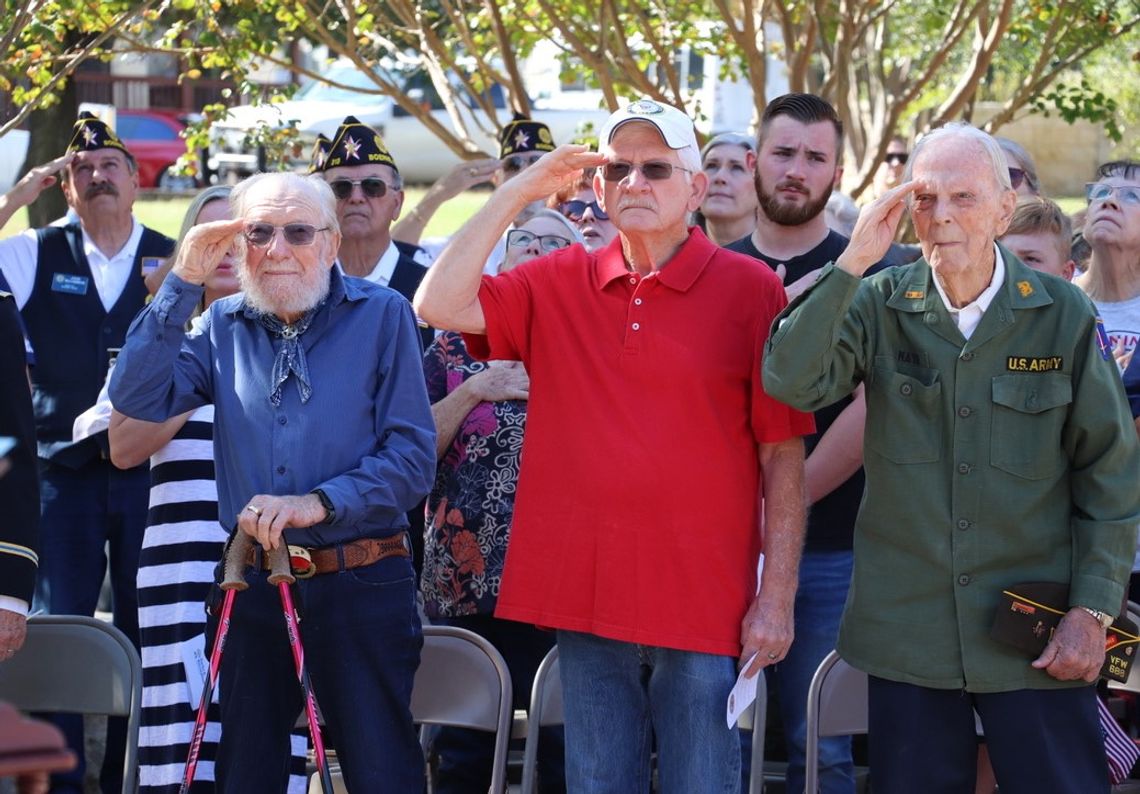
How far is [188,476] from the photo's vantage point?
445cm

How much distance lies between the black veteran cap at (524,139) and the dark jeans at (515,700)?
105 inches

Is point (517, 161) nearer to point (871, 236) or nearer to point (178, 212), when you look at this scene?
point (871, 236)

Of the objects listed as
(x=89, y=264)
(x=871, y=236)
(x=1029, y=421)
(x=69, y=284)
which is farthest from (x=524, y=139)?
(x=1029, y=421)

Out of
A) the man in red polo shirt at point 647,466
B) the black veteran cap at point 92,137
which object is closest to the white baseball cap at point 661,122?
the man in red polo shirt at point 647,466

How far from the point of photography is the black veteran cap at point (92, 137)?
6.31 m

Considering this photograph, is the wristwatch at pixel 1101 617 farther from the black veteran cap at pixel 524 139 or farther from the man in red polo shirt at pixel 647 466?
the black veteran cap at pixel 524 139

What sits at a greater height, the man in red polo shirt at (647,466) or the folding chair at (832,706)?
the man in red polo shirt at (647,466)

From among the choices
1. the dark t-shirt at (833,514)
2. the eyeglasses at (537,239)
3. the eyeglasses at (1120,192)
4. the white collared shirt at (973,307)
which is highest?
the eyeglasses at (1120,192)

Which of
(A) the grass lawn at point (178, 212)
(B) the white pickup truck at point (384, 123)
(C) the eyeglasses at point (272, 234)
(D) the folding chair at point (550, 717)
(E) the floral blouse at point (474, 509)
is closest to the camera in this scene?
(C) the eyeglasses at point (272, 234)

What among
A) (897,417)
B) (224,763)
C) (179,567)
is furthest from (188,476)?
(897,417)

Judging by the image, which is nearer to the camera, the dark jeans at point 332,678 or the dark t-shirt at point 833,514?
the dark jeans at point 332,678

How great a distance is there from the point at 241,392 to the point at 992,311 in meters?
1.79

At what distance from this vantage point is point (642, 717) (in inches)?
141

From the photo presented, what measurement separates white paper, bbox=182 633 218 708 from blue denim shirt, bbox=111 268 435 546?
2.12 ft
